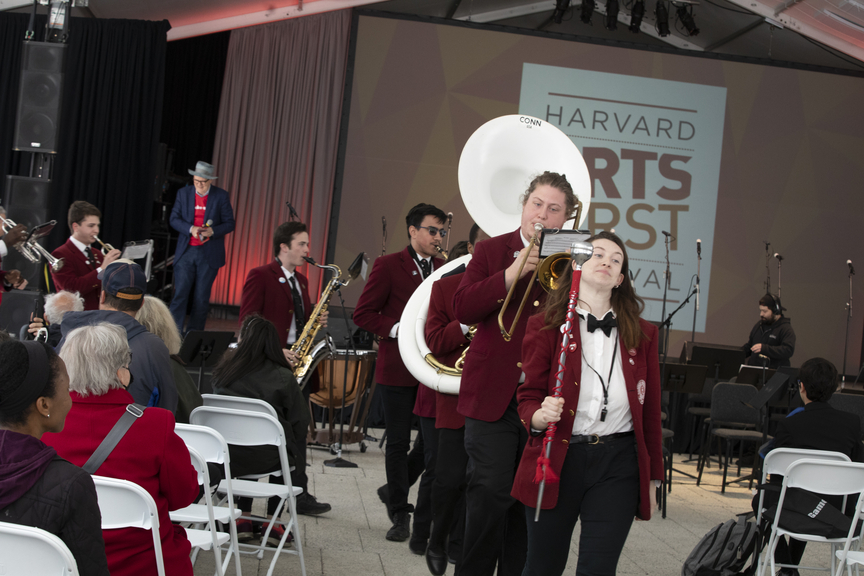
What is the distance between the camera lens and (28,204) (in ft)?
22.3

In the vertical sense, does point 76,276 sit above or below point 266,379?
above

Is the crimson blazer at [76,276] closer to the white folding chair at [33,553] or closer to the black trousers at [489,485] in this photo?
the black trousers at [489,485]

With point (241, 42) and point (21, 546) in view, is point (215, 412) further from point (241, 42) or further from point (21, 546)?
point (241, 42)

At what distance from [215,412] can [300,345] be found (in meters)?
2.04

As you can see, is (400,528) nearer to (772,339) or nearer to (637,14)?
(772,339)

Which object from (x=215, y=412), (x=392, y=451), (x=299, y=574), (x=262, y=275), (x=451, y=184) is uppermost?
(x=451, y=184)

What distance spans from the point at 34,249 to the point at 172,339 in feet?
11.9

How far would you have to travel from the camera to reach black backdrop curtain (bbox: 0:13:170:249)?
835cm

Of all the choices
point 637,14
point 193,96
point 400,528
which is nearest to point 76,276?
point 400,528

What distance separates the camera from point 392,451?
158 inches

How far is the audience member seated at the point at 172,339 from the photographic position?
3129 millimetres

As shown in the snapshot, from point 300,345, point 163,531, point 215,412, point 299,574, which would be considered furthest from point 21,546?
point 300,345

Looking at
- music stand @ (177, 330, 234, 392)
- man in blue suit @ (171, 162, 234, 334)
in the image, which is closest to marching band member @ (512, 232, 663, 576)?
music stand @ (177, 330, 234, 392)

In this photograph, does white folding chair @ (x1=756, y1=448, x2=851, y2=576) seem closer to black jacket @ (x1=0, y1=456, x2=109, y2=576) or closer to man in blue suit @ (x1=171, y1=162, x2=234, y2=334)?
black jacket @ (x1=0, y1=456, x2=109, y2=576)
